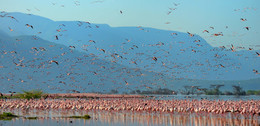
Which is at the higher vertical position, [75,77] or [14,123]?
[75,77]

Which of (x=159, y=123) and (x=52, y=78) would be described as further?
(x=52, y=78)

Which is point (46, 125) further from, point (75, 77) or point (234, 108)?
point (75, 77)

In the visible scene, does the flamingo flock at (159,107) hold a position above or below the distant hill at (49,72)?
below

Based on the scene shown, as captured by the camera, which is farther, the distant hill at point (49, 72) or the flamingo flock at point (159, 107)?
the distant hill at point (49, 72)

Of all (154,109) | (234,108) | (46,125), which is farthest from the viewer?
(154,109)

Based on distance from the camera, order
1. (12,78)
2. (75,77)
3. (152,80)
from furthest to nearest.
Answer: (152,80) < (75,77) < (12,78)

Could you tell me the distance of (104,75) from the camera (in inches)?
7318

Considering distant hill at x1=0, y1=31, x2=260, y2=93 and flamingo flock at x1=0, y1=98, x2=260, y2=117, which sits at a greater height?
distant hill at x1=0, y1=31, x2=260, y2=93

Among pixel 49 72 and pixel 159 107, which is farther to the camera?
pixel 49 72

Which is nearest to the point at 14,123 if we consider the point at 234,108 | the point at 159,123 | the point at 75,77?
the point at 159,123

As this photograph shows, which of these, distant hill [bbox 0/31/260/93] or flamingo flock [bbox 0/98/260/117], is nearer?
flamingo flock [bbox 0/98/260/117]

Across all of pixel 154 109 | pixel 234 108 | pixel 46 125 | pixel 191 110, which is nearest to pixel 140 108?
pixel 154 109

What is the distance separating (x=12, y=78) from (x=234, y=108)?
12936 centimetres

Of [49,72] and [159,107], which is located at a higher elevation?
[49,72]
